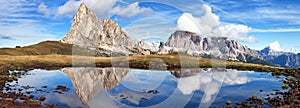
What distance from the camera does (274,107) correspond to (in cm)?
3931

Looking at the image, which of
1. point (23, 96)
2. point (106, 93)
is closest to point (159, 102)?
point (106, 93)

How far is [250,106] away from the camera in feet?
132

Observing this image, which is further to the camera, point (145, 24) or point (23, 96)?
point (23, 96)

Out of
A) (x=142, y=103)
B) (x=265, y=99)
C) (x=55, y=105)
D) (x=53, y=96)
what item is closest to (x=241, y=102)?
(x=265, y=99)

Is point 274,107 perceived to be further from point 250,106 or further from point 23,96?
point 23,96

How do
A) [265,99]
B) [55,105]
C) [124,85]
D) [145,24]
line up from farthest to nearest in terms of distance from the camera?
1. [124,85]
2. [265,99]
3. [55,105]
4. [145,24]

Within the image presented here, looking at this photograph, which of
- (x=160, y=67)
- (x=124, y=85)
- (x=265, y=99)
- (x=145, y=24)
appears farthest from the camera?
(x=160, y=67)

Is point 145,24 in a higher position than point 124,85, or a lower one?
higher

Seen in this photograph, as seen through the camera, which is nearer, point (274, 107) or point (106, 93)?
point (274, 107)

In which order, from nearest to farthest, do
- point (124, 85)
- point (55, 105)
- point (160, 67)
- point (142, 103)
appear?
point (55, 105)
point (142, 103)
point (124, 85)
point (160, 67)

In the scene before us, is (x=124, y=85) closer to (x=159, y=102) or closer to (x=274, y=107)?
(x=159, y=102)

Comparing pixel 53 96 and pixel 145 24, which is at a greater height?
pixel 145 24

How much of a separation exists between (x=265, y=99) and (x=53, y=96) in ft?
131

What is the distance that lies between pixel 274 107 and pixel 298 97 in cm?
1084
